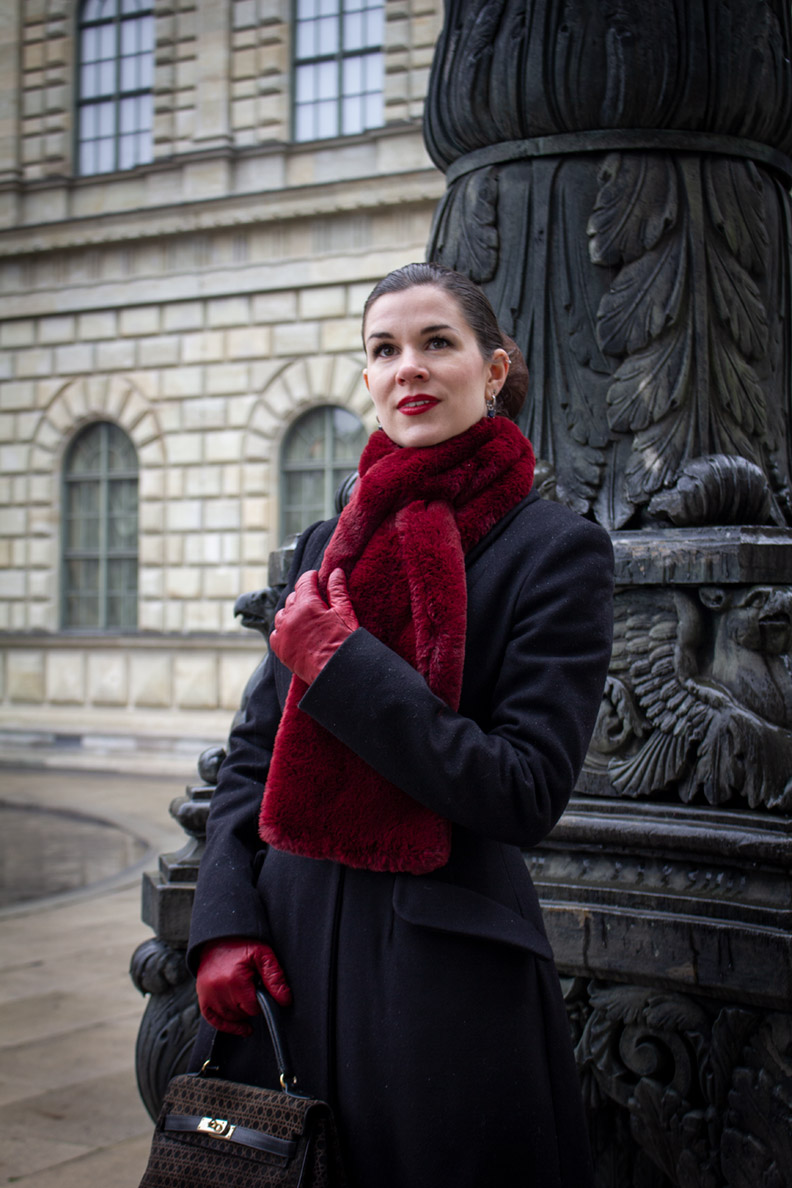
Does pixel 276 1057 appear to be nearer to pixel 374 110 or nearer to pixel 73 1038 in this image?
pixel 73 1038

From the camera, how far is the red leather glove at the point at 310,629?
1726 mm

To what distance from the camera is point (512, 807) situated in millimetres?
1657

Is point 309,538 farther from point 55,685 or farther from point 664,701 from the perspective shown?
point 55,685

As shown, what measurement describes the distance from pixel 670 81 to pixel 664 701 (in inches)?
57.3

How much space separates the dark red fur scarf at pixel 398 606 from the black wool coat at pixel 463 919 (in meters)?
0.05

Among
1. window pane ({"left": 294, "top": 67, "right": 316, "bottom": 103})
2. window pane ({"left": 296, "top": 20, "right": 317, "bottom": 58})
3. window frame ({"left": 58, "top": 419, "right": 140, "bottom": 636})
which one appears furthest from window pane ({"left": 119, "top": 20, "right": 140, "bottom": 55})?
window frame ({"left": 58, "top": 419, "right": 140, "bottom": 636})

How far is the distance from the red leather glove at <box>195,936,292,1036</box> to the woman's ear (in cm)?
90

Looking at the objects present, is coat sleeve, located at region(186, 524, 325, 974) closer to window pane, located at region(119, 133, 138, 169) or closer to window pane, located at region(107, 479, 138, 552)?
window pane, located at region(107, 479, 138, 552)

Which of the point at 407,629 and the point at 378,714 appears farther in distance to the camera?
the point at 407,629

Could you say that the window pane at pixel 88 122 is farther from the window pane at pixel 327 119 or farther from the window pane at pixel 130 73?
the window pane at pixel 327 119

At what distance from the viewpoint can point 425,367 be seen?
72.9 inches

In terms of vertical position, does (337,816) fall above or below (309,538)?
below

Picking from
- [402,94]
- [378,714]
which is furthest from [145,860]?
[402,94]

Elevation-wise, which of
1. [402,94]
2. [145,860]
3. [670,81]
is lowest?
[145,860]
